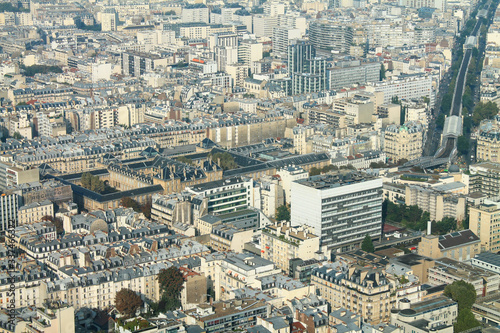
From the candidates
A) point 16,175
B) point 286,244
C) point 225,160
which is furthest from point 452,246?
point 16,175

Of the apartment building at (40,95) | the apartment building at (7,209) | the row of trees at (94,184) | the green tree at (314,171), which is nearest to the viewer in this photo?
the apartment building at (7,209)

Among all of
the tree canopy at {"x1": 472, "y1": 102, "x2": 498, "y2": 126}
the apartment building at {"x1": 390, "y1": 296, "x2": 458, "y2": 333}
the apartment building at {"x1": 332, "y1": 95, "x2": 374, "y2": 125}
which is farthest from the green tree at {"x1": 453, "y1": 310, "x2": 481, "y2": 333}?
the tree canopy at {"x1": 472, "y1": 102, "x2": 498, "y2": 126}

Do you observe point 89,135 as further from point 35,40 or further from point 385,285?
point 35,40

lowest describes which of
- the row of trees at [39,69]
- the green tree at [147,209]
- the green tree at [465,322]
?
the green tree at [465,322]

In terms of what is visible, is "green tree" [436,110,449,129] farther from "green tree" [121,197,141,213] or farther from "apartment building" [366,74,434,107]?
"green tree" [121,197,141,213]

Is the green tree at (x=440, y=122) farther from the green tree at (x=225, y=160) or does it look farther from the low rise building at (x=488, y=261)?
the low rise building at (x=488, y=261)

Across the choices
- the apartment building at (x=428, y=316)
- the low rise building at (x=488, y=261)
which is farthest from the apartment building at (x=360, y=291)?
the low rise building at (x=488, y=261)
